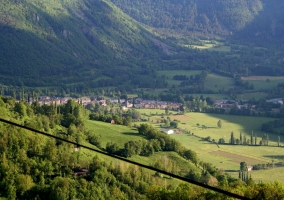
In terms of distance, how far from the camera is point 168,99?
12300 cm

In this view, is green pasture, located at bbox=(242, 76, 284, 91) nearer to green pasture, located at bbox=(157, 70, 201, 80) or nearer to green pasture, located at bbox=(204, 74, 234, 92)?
green pasture, located at bbox=(204, 74, 234, 92)

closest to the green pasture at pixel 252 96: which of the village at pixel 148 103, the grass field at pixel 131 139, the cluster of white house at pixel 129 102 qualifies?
the village at pixel 148 103

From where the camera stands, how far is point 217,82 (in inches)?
5699

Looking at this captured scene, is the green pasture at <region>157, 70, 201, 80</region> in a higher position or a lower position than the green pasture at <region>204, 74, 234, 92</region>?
higher

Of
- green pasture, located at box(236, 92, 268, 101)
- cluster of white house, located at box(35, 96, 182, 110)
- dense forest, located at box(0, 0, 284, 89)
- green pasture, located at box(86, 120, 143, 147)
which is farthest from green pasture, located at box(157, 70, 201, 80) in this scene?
green pasture, located at box(86, 120, 143, 147)

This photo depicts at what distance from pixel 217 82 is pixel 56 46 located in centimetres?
4964

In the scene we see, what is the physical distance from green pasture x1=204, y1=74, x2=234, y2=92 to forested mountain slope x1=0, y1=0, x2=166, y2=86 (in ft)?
82.9

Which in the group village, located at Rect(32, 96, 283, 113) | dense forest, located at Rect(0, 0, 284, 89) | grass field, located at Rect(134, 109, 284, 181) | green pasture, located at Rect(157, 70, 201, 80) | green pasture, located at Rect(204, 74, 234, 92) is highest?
dense forest, located at Rect(0, 0, 284, 89)

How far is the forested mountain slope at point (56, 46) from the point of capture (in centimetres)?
14500

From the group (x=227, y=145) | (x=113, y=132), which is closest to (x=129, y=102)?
(x=227, y=145)

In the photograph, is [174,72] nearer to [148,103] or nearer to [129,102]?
[129,102]

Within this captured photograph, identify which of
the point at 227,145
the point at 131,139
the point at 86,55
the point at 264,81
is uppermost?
the point at 86,55

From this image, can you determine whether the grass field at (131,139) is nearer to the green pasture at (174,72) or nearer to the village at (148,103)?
the village at (148,103)

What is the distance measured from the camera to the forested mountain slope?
145000 millimetres
